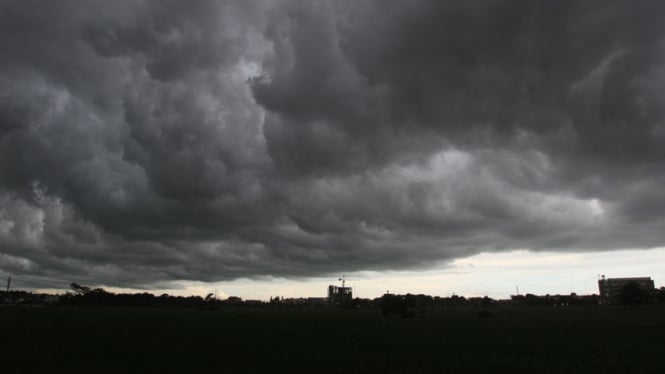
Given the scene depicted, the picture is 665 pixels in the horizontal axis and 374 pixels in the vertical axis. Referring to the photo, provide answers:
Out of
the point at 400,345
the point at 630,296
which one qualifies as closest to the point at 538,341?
the point at 400,345

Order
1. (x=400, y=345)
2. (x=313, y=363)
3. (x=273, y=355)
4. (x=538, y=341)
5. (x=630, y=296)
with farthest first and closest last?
(x=630, y=296)
(x=538, y=341)
(x=400, y=345)
(x=273, y=355)
(x=313, y=363)

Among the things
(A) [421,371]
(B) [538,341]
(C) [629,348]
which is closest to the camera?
(A) [421,371]

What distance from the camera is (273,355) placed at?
32688mm

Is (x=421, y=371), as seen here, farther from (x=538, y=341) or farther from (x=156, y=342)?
(x=156, y=342)

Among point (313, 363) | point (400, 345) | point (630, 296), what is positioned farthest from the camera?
point (630, 296)

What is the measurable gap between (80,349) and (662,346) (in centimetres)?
4357

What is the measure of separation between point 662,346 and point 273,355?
29.7 m

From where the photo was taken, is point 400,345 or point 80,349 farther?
point 400,345

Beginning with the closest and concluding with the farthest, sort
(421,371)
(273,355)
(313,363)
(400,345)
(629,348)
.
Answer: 1. (421,371)
2. (313,363)
3. (273,355)
4. (629,348)
5. (400,345)

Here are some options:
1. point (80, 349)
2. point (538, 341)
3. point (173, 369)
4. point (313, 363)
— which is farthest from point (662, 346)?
point (80, 349)

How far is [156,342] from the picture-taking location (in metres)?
40.6

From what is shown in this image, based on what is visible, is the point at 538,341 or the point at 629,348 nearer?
the point at 629,348

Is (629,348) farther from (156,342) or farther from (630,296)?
(630,296)

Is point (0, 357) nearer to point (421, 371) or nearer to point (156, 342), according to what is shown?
point (156, 342)
